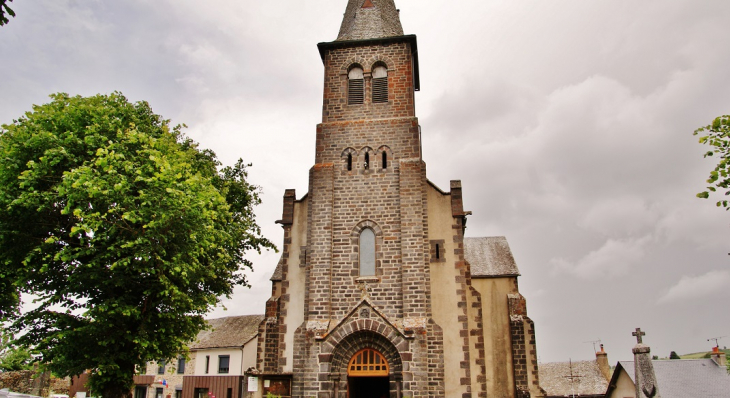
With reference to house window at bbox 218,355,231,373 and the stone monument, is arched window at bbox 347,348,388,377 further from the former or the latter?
house window at bbox 218,355,231,373

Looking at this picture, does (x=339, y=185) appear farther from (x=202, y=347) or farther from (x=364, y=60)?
(x=202, y=347)

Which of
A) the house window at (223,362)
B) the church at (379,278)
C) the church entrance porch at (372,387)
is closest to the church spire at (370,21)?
the church at (379,278)

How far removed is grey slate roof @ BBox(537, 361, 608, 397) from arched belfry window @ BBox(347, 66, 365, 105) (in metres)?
32.4

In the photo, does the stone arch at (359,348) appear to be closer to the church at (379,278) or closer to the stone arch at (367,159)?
the church at (379,278)

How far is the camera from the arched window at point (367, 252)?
823 inches

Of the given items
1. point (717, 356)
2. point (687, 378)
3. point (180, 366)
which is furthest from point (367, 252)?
point (180, 366)

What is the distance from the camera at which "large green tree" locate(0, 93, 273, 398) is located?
55.7ft

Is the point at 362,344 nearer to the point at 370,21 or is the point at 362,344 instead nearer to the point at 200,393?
the point at 370,21

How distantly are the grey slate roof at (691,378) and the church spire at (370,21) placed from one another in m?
24.3

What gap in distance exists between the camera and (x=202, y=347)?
140ft

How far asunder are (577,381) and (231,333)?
30179 millimetres

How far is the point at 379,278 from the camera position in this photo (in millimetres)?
20562

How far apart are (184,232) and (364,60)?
A: 1143 centimetres

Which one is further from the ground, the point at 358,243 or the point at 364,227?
the point at 364,227
